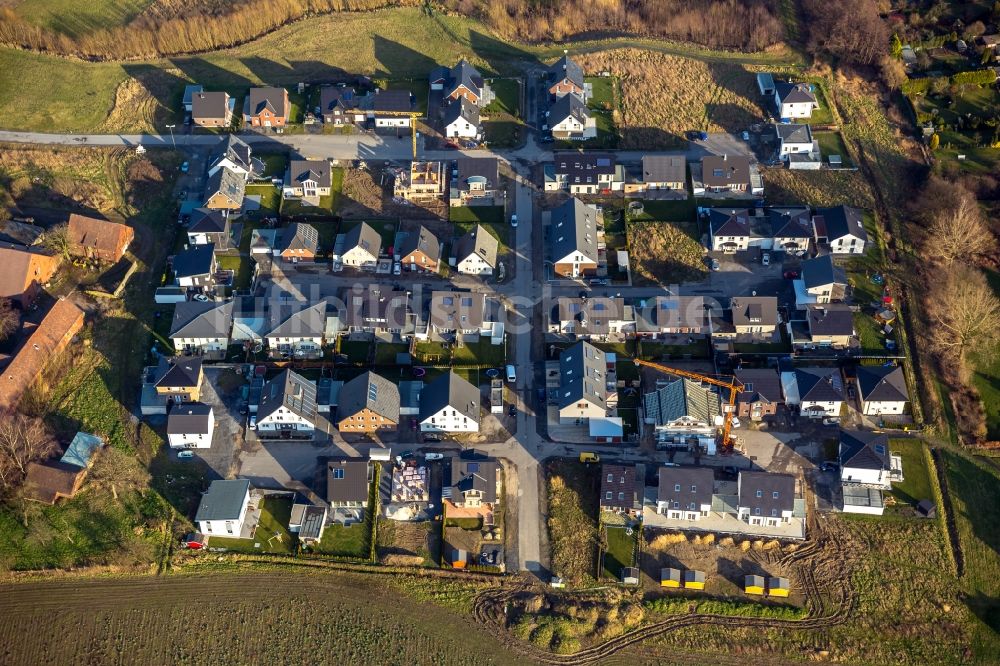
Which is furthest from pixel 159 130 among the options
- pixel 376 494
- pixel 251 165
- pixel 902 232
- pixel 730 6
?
pixel 902 232

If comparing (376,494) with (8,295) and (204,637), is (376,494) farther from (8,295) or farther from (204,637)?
(8,295)

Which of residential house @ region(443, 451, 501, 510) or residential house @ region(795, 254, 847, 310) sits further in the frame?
residential house @ region(795, 254, 847, 310)

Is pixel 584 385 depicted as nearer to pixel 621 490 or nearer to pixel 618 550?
Answer: pixel 621 490

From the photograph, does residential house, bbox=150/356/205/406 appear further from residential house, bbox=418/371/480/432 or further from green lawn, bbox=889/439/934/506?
green lawn, bbox=889/439/934/506

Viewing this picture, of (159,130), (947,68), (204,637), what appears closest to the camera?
(204,637)

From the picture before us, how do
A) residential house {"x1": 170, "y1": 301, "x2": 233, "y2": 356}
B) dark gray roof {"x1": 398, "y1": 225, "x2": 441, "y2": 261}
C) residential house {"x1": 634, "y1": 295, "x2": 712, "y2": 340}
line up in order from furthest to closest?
dark gray roof {"x1": 398, "y1": 225, "x2": 441, "y2": 261} < residential house {"x1": 634, "y1": 295, "x2": 712, "y2": 340} < residential house {"x1": 170, "y1": 301, "x2": 233, "y2": 356}

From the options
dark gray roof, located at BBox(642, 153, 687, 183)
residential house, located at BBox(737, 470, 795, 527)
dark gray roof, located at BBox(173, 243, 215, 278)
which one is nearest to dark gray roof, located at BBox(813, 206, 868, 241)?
dark gray roof, located at BBox(642, 153, 687, 183)
